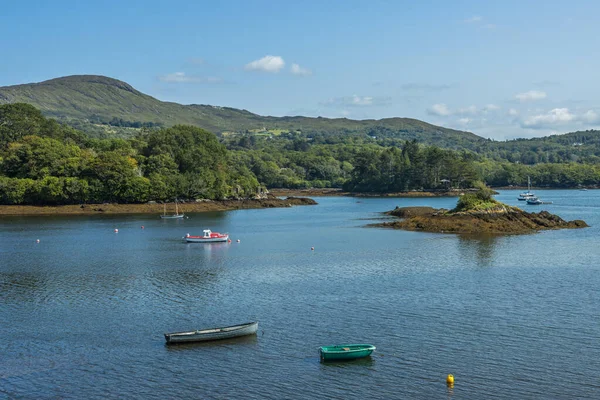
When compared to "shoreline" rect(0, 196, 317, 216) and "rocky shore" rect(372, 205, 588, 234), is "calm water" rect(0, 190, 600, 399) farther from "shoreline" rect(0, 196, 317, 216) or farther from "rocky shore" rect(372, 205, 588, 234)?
"shoreline" rect(0, 196, 317, 216)

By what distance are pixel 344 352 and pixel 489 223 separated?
191 feet

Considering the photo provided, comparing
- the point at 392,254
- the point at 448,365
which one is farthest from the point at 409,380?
the point at 392,254

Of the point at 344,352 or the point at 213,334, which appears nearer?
the point at 344,352

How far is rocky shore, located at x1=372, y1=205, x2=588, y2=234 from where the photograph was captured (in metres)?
82.8

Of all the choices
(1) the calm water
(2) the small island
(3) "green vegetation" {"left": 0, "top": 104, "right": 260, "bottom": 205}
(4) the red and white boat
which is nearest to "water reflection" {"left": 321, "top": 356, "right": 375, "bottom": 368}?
(1) the calm water

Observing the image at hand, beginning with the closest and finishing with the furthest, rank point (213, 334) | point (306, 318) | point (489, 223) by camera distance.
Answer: point (213, 334) → point (306, 318) → point (489, 223)

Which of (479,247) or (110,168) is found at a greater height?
(110,168)

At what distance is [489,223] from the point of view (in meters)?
84.4

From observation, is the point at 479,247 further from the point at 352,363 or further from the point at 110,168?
the point at 110,168

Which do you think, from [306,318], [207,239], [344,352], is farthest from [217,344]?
[207,239]

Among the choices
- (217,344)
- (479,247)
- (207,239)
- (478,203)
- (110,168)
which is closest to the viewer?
(217,344)

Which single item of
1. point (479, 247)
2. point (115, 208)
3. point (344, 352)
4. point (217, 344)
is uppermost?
point (115, 208)

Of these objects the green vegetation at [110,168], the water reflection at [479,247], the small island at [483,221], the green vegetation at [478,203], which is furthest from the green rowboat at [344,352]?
the green vegetation at [110,168]

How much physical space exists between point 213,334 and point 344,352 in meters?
7.54
